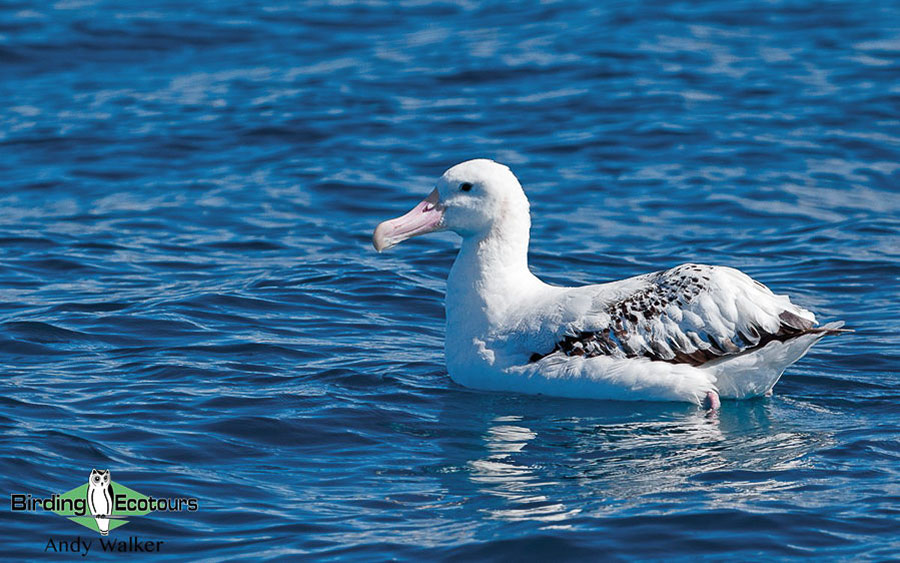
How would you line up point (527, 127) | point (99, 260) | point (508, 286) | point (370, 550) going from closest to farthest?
1. point (370, 550)
2. point (508, 286)
3. point (99, 260)
4. point (527, 127)

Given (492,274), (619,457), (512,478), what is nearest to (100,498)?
(512,478)

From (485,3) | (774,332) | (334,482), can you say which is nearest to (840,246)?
(774,332)

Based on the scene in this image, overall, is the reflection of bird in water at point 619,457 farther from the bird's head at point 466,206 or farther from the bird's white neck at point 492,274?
the bird's head at point 466,206

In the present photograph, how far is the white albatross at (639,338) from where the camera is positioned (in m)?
10.4

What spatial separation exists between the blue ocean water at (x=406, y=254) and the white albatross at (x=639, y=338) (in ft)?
0.69

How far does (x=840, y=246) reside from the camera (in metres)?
15.0

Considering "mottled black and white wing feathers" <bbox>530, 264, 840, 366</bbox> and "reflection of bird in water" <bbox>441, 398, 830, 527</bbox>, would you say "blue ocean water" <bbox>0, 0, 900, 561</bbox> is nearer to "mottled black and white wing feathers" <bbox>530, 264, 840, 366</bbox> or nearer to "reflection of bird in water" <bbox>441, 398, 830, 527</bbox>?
"reflection of bird in water" <bbox>441, 398, 830, 527</bbox>

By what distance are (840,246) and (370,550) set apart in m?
8.76

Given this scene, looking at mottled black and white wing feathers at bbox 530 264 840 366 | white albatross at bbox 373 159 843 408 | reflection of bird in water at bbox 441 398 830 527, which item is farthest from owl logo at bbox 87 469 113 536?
mottled black and white wing feathers at bbox 530 264 840 366

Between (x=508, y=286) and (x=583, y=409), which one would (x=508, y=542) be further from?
(x=508, y=286)

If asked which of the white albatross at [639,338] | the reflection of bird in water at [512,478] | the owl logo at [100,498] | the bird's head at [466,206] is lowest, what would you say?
the reflection of bird in water at [512,478]

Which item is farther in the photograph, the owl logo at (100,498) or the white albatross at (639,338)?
the white albatross at (639,338)

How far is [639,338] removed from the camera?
1048cm

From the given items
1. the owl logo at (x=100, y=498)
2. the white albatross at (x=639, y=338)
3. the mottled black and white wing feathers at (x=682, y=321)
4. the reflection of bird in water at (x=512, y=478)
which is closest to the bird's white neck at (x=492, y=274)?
the white albatross at (x=639, y=338)
